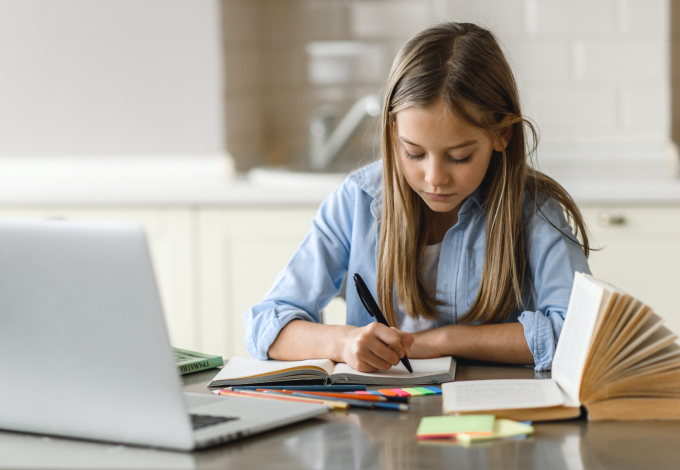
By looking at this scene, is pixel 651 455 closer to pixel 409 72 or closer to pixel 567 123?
pixel 409 72

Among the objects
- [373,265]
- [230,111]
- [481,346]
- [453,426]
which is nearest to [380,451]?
[453,426]

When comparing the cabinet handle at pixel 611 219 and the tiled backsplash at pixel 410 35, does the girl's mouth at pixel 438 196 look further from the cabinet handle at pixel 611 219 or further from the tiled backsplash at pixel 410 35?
the tiled backsplash at pixel 410 35

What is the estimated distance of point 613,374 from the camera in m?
0.86

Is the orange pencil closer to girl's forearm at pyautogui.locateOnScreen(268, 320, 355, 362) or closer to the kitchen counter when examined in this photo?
girl's forearm at pyautogui.locateOnScreen(268, 320, 355, 362)

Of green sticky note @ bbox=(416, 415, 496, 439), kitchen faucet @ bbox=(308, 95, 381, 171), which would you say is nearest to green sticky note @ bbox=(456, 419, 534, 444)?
green sticky note @ bbox=(416, 415, 496, 439)

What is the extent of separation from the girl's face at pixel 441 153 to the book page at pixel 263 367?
11.6 inches

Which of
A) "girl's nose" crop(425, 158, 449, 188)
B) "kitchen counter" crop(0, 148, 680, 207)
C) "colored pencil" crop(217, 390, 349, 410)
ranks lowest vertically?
"colored pencil" crop(217, 390, 349, 410)

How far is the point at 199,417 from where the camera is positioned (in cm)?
84

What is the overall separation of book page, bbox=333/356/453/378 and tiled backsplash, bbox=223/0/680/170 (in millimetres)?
1481

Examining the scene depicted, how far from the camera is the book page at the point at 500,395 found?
848 millimetres

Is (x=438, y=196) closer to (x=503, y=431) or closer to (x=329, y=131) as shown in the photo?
(x=503, y=431)

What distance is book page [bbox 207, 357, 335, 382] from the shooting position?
102cm

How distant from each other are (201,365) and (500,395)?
455 mm

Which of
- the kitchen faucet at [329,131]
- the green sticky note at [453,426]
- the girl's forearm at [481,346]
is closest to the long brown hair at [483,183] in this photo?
the girl's forearm at [481,346]
